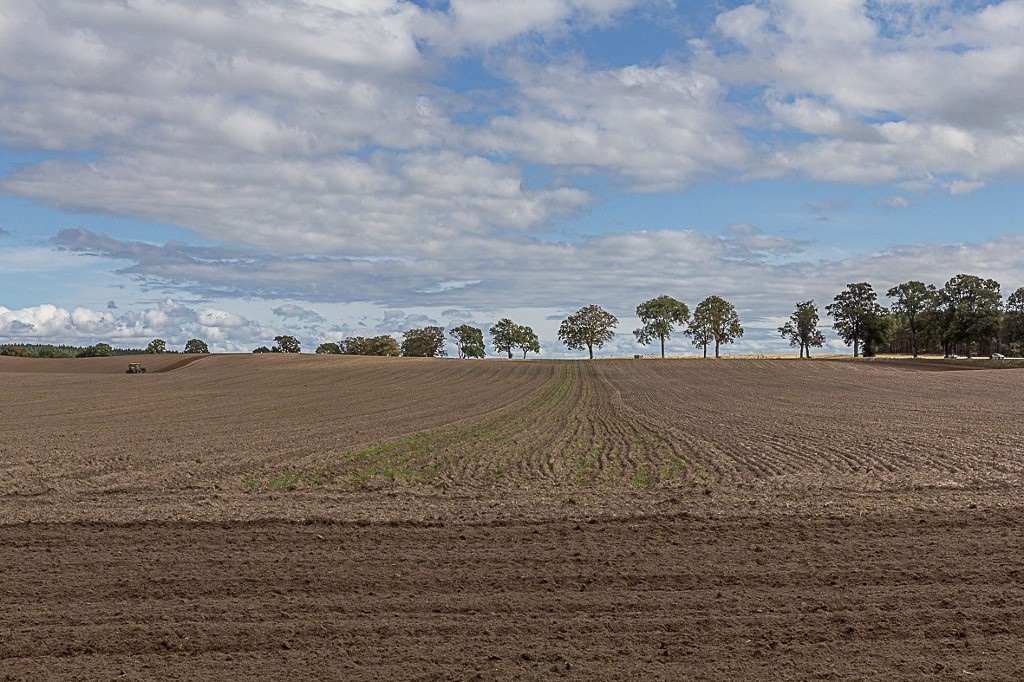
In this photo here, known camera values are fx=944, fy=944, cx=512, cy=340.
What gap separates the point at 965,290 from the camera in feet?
386

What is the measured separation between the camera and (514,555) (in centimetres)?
967

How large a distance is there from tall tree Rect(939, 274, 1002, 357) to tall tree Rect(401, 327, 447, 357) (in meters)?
66.3

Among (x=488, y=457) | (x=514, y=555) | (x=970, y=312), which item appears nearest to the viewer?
(x=514, y=555)

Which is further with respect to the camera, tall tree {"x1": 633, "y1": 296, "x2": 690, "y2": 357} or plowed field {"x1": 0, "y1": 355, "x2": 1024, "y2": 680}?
tall tree {"x1": 633, "y1": 296, "x2": 690, "y2": 357}

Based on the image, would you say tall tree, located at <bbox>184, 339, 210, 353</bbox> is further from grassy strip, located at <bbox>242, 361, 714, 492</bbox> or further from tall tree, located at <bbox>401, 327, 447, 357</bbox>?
grassy strip, located at <bbox>242, 361, 714, 492</bbox>

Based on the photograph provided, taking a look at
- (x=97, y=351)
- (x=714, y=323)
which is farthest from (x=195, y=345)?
(x=714, y=323)

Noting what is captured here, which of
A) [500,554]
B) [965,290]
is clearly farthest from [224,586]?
[965,290]

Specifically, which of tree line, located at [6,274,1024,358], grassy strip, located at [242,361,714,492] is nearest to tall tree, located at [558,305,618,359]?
tree line, located at [6,274,1024,358]

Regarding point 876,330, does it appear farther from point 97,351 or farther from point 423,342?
point 97,351

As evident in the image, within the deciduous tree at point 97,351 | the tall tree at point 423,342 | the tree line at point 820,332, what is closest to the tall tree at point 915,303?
the tree line at point 820,332

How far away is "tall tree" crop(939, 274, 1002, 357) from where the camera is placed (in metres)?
112

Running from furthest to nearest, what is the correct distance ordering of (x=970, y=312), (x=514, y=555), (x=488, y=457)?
(x=970, y=312), (x=488, y=457), (x=514, y=555)

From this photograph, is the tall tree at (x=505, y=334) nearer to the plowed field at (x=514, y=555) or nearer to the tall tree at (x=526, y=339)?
the tall tree at (x=526, y=339)

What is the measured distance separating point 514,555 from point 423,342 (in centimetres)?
12548
